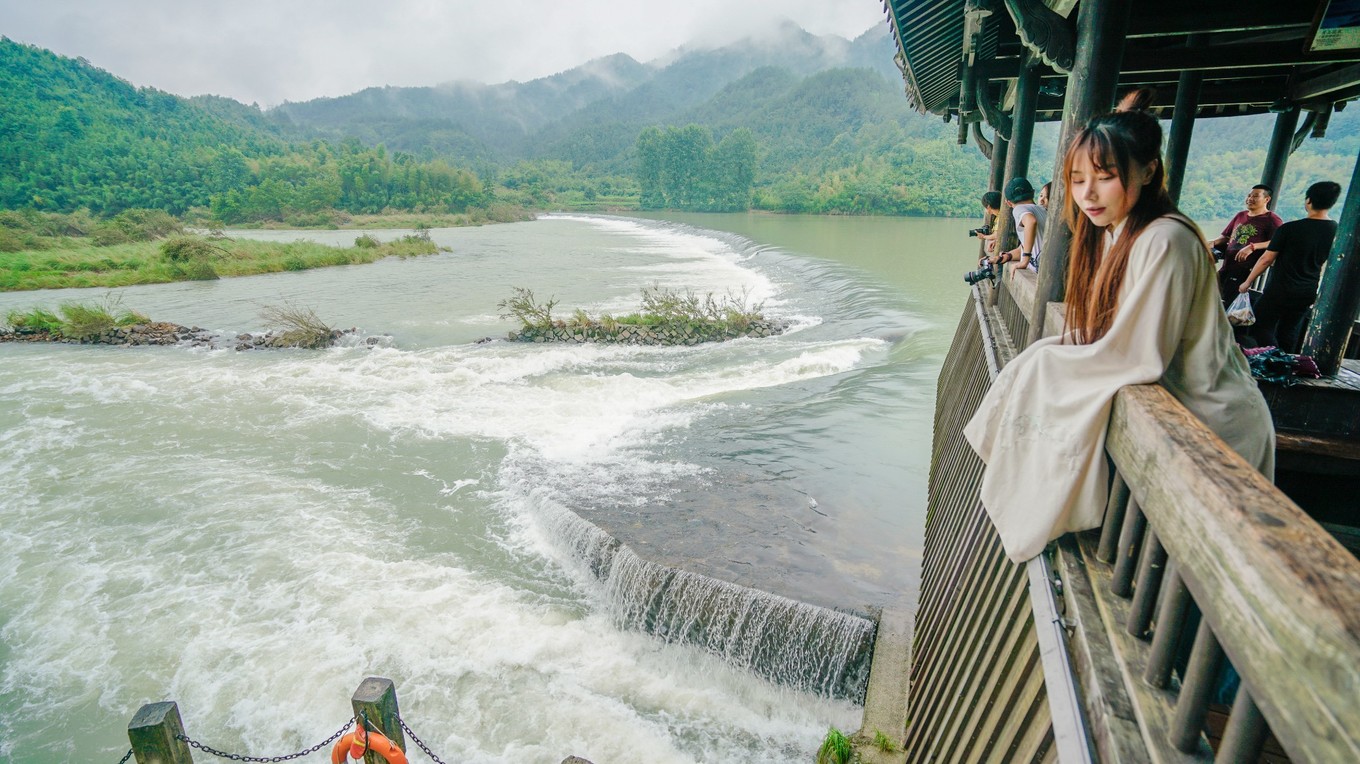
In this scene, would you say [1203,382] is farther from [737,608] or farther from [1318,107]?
[1318,107]

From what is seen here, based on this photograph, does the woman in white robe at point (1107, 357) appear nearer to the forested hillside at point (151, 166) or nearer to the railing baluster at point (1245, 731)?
the railing baluster at point (1245, 731)

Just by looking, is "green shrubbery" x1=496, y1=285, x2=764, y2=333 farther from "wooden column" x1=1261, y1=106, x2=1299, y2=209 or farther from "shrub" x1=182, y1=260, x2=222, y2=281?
"shrub" x1=182, y1=260, x2=222, y2=281

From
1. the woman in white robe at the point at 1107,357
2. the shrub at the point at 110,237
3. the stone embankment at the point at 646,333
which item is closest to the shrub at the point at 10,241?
the shrub at the point at 110,237

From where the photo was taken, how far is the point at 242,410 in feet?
42.5

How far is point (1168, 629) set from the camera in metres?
1.40

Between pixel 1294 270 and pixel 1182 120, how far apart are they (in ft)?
11.3

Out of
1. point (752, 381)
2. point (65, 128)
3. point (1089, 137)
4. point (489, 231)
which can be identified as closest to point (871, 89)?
point (489, 231)

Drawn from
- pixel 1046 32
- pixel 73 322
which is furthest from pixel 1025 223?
pixel 73 322

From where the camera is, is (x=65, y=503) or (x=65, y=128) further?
(x=65, y=128)

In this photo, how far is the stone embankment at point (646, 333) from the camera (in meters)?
16.7

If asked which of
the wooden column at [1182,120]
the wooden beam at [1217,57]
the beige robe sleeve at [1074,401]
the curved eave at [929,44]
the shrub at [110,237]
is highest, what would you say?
the curved eave at [929,44]

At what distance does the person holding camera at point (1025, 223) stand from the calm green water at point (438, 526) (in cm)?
320

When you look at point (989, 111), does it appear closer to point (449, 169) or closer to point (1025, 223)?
point (1025, 223)

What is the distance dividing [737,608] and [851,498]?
122 inches
